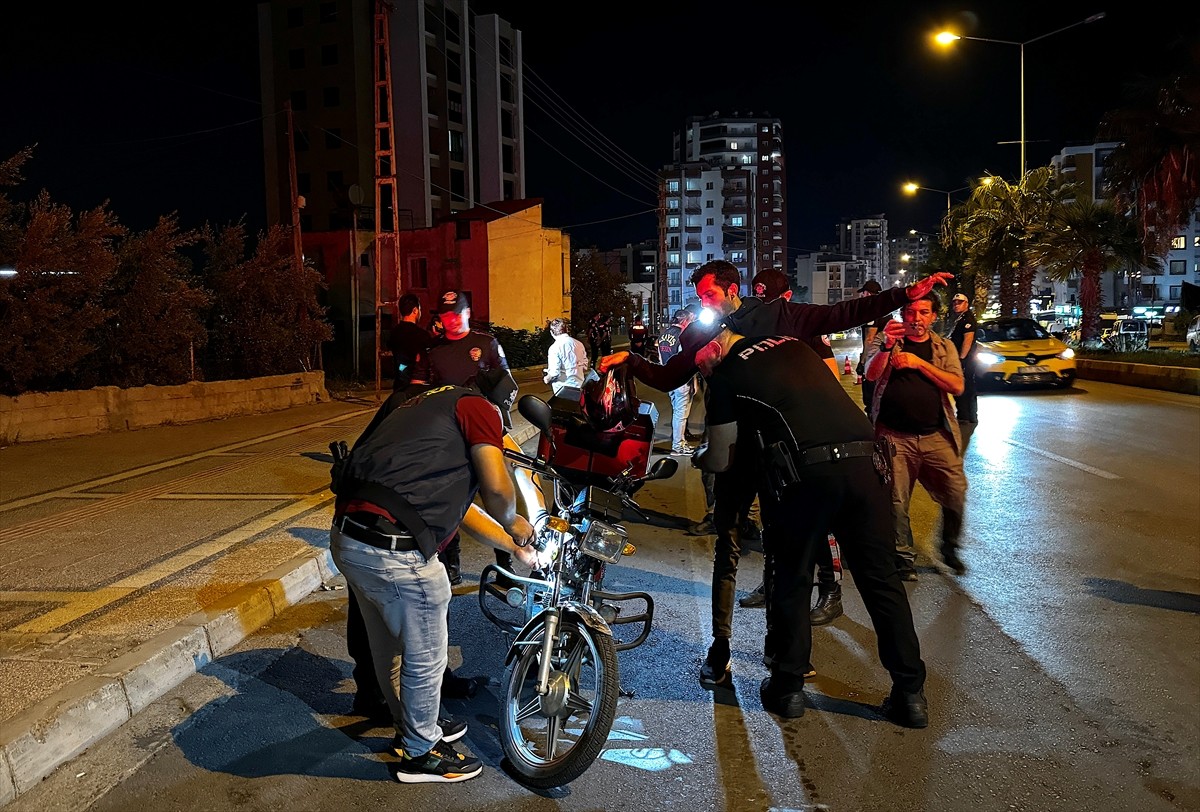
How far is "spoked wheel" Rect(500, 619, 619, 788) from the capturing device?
3467 millimetres

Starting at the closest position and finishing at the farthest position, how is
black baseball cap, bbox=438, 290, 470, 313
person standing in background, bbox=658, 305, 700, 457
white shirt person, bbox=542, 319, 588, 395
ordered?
black baseball cap, bbox=438, 290, 470, 313 < person standing in background, bbox=658, 305, 700, 457 < white shirt person, bbox=542, 319, 588, 395

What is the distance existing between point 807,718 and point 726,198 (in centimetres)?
12234

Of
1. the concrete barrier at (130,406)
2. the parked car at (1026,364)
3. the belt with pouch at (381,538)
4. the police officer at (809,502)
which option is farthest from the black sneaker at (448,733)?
the parked car at (1026,364)

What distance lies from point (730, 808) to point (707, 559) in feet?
12.3

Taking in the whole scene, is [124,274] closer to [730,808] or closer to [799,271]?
[730,808]

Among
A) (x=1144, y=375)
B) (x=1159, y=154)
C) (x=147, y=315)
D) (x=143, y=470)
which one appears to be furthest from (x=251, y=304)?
(x=1159, y=154)

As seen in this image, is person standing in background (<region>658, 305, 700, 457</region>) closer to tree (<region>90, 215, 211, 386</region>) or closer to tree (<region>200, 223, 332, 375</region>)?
tree (<region>90, 215, 211, 386</region>)

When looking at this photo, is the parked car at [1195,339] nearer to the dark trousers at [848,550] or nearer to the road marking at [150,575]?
the road marking at [150,575]

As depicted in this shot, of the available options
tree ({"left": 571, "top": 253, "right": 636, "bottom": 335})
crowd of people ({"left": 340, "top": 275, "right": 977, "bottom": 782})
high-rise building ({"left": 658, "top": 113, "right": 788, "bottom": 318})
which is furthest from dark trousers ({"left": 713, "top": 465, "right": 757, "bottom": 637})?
high-rise building ({"left": 658, "top": 113, "right": 788, "bottom": 318})

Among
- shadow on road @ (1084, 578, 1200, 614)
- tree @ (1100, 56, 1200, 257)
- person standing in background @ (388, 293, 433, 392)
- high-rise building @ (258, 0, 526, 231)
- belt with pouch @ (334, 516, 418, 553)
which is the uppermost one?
high-rise building @ (258, 0, 526, 231)

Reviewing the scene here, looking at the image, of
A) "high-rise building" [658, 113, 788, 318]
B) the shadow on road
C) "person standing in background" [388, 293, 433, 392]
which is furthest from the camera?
"high-rise building" [658, 113, 788, 318]

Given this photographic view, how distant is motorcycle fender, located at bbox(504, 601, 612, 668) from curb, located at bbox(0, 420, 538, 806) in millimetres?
1857

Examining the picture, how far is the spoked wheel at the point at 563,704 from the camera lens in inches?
136

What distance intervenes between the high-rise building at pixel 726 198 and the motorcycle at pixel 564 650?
330 feet
